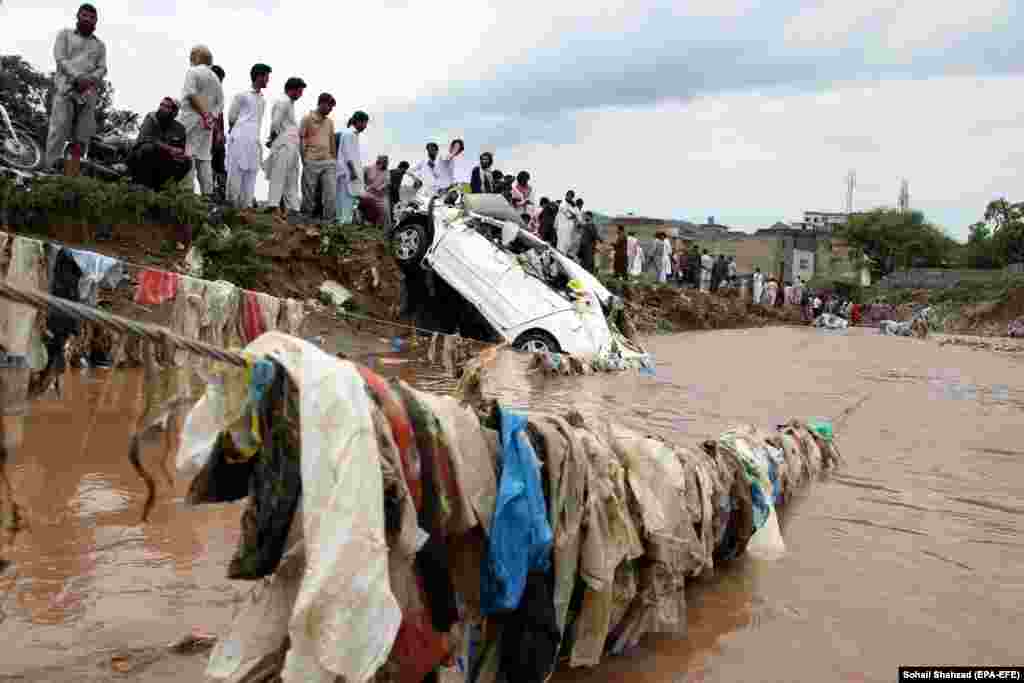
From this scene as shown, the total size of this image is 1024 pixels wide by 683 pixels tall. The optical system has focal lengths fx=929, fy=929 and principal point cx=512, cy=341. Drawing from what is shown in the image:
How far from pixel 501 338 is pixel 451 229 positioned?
161 cm

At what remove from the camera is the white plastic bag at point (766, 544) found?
5.00 metres

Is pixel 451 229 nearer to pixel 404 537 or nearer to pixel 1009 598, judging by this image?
pixel 1009 598

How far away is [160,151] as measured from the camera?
11.3 meters

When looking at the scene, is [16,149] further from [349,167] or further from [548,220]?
[548,220]

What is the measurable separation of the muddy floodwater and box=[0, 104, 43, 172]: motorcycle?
16.3 feet

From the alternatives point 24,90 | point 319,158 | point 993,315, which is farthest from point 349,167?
point 993,315

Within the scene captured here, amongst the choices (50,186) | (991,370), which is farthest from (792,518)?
(991,370)

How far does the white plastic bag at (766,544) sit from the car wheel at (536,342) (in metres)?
6.59

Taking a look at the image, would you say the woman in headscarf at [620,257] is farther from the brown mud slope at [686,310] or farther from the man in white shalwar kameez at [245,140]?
the man in white shalwar kameez at [245,140]

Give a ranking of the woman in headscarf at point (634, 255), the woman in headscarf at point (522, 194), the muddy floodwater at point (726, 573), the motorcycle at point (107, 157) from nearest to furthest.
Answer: the muddy floodwater at point (726, 573) < the motorcycle at point (107, 157) < the woman in headscarf at point (522, 194) < the woman in headscarf at point (634, 255)

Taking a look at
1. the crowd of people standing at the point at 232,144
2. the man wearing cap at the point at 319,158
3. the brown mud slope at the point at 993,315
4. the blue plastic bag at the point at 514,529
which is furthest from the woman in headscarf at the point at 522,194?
the brown mud slope at the point at 993,315

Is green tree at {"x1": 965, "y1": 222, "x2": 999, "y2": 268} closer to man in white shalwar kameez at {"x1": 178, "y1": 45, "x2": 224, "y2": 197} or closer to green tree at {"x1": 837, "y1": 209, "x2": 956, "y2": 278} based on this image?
green tree at {"x1": 837, "y1": 209, "x2": 956, "y2": 278}

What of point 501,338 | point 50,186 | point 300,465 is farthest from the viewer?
point 501,338

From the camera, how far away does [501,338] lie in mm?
11766
